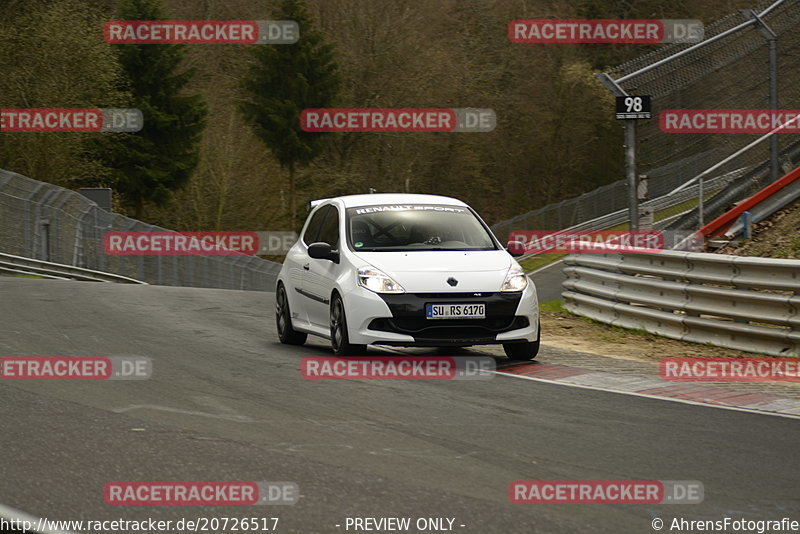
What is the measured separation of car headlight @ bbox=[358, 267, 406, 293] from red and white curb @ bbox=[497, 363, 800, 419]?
1.23 metres

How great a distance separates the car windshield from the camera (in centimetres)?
1252

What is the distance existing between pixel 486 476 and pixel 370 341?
4734mm

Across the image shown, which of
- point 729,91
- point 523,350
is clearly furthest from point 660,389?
point 729,91

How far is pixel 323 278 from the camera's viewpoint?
1252cm

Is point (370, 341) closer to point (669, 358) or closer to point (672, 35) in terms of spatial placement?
point (669, 358)

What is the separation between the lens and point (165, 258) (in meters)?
37.6

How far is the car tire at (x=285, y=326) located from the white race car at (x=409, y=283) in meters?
0.01

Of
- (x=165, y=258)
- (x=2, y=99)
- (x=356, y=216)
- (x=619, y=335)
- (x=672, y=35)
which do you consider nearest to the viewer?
(x=356, y=216)

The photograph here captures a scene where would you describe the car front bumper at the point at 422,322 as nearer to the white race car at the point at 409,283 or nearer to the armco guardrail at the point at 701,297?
the white race car at the point at 409,283

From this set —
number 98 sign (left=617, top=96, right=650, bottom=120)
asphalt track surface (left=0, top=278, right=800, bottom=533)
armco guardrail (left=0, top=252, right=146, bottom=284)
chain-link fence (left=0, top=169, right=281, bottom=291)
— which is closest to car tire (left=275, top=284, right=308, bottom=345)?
asphalt track surface (left=0, top=278, right=800, bottom=533)

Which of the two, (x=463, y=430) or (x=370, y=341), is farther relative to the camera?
(x=370, y=341)

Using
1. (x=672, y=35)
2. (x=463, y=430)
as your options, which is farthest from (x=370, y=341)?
(x=672, y=35)

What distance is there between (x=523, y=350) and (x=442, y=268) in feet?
3.86

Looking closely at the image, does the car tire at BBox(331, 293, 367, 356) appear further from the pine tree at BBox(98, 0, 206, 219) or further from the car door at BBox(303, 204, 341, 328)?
the pine tree at BBox(98, 0, 206, 219)
